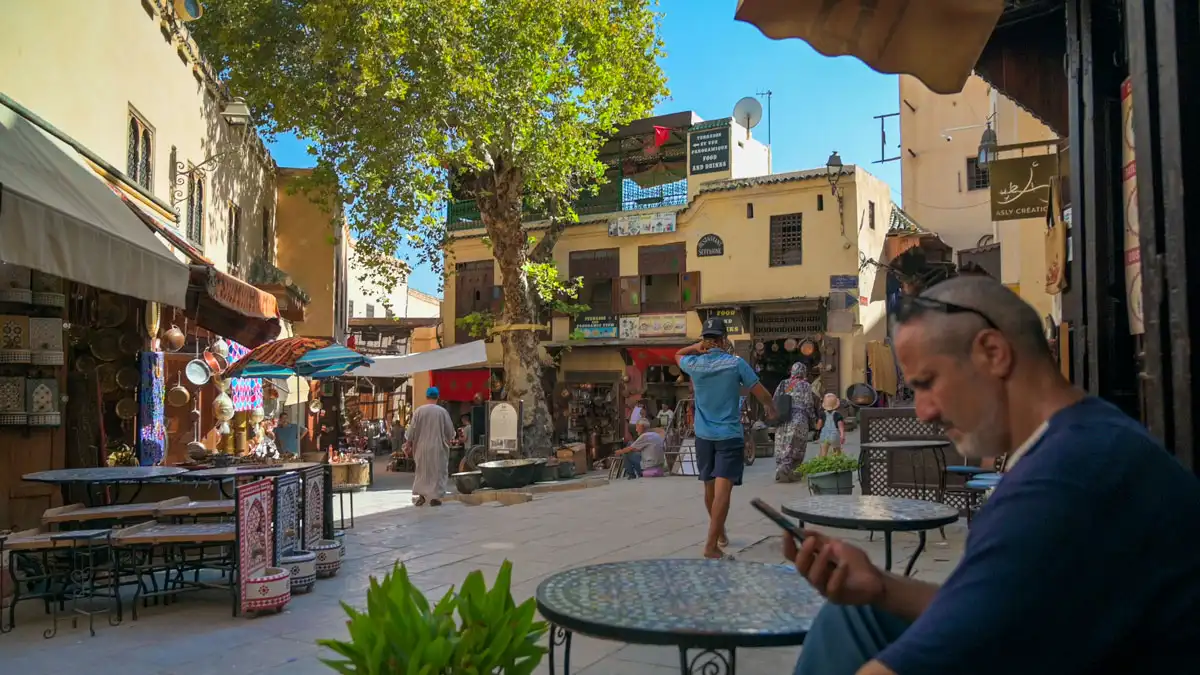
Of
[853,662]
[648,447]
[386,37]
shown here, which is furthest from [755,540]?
[386,37]

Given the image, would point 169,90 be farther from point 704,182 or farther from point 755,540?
point 704,182

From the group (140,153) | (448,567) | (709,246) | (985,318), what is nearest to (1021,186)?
(448,567)

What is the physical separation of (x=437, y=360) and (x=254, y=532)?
15.4 meters

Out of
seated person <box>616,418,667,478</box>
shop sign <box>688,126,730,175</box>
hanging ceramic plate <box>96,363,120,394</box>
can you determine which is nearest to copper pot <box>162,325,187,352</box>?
hanging ceramic plate <box>96,363,120,394</box>

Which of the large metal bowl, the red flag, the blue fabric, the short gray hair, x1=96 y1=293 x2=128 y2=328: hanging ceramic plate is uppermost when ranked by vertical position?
the red flag

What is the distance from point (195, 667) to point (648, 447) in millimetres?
11822

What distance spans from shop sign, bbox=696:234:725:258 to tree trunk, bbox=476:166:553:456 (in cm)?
786

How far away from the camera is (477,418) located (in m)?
22.3

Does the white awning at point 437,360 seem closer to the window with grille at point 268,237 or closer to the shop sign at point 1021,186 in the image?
the window with grille at point 268,237

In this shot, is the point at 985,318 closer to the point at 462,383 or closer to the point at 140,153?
the point at 140,153

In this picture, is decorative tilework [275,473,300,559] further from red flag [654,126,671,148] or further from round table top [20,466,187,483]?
red flag [654,126,671,148]

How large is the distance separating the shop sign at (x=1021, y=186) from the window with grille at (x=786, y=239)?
53.7ft

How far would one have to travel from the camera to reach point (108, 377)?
930 cm

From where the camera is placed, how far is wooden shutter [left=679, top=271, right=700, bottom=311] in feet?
86.1
